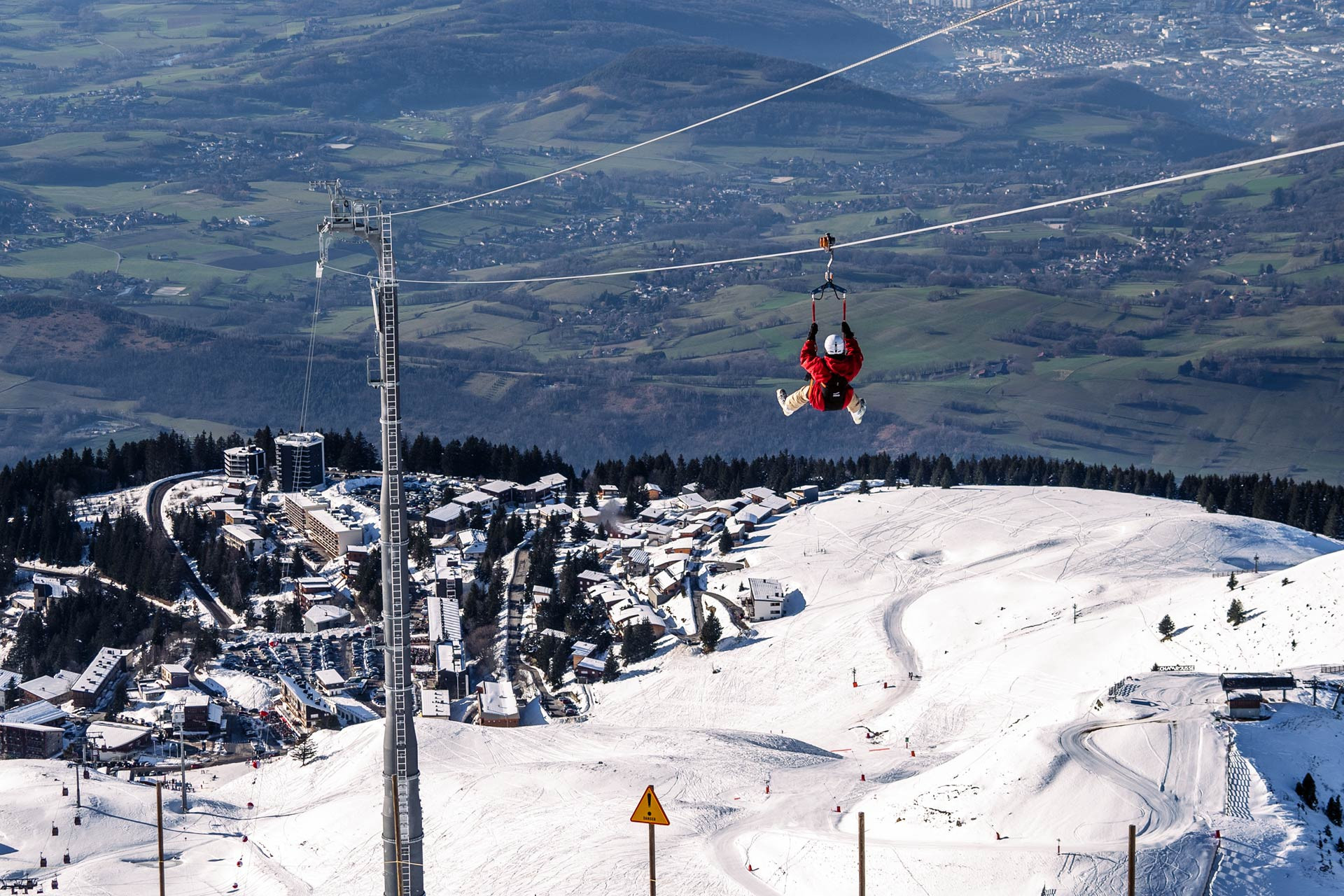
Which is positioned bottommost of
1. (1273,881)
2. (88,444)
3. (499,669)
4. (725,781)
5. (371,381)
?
(88,444)

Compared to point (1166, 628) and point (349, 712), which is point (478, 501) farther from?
point (1166, 628)

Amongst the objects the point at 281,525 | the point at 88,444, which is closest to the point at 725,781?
the point at 281,525

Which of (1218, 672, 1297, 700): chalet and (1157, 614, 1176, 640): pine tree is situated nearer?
(1218, 672, 1297, 700): chalet

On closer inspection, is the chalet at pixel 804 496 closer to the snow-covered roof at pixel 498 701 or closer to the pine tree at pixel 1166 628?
the snow-covered roof at pixel 498 701

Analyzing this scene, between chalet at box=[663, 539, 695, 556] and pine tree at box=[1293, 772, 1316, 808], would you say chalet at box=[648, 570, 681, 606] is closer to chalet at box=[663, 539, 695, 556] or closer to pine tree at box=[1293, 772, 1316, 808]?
chalet at box=[663, 539, 695, 556]

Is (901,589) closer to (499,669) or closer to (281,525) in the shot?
(499,669)

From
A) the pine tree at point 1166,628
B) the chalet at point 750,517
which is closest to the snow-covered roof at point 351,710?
the chalet at point 750,517

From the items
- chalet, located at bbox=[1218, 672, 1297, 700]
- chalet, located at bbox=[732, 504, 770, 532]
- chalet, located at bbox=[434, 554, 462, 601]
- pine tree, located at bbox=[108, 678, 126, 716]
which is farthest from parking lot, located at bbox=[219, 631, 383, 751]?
chalet, located at bbox=[1218, 672, 1297, 700]

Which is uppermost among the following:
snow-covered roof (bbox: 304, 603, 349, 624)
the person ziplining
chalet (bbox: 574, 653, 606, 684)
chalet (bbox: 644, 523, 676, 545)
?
the person ziplining
